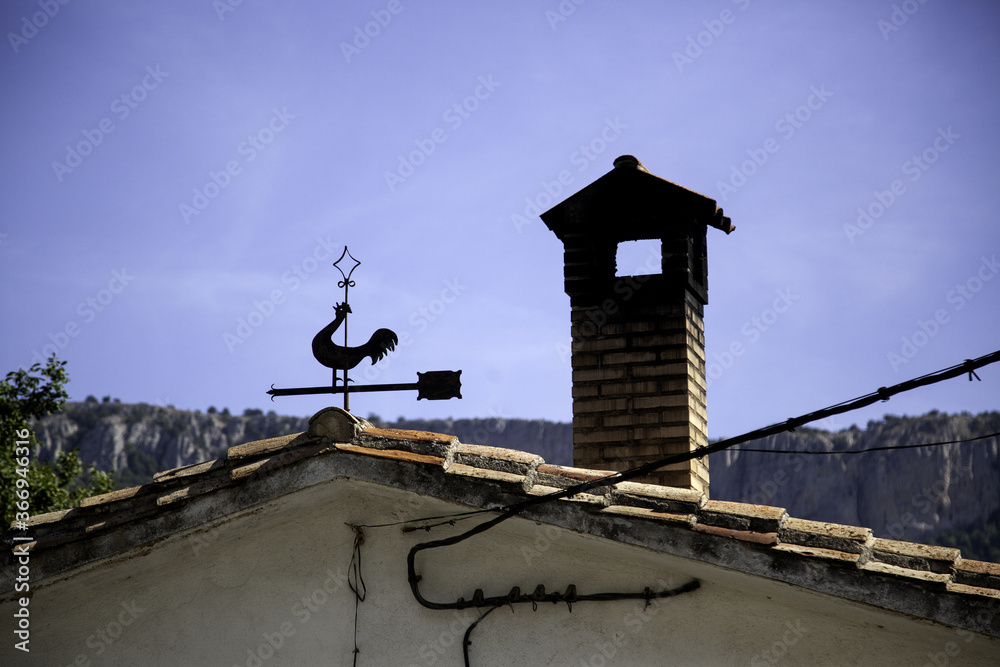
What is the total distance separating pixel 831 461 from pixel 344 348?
54.9 m

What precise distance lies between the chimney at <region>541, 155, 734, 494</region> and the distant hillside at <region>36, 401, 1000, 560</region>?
39222mm

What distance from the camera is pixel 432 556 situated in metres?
4.72

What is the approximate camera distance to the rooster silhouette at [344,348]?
17.2 ft

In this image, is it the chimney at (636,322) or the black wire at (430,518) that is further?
the chimney at (636,322)

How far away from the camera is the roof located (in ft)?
13.2

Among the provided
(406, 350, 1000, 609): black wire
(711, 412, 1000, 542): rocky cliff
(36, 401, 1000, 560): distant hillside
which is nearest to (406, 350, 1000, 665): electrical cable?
(406, 350, 1000, 609): black wire

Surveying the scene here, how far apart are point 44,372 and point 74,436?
42.2 m

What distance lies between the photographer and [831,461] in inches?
2200

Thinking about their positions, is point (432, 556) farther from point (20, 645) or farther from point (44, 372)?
point (44, 372)

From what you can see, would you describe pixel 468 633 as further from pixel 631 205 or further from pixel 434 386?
pixel 631 205

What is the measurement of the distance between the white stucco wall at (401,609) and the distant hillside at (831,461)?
1621 inches

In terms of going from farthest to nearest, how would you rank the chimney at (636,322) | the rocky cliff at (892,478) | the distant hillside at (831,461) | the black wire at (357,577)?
the rocky cliff at (892,478)
the distant hillside at (831,461)
the chimney at (636,322)
the black wire at (357,577)

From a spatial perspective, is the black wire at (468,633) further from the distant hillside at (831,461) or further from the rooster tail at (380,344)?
the distant hillside at (831,461)

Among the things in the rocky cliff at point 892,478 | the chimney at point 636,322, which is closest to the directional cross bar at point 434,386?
the chimney at point 636,322
